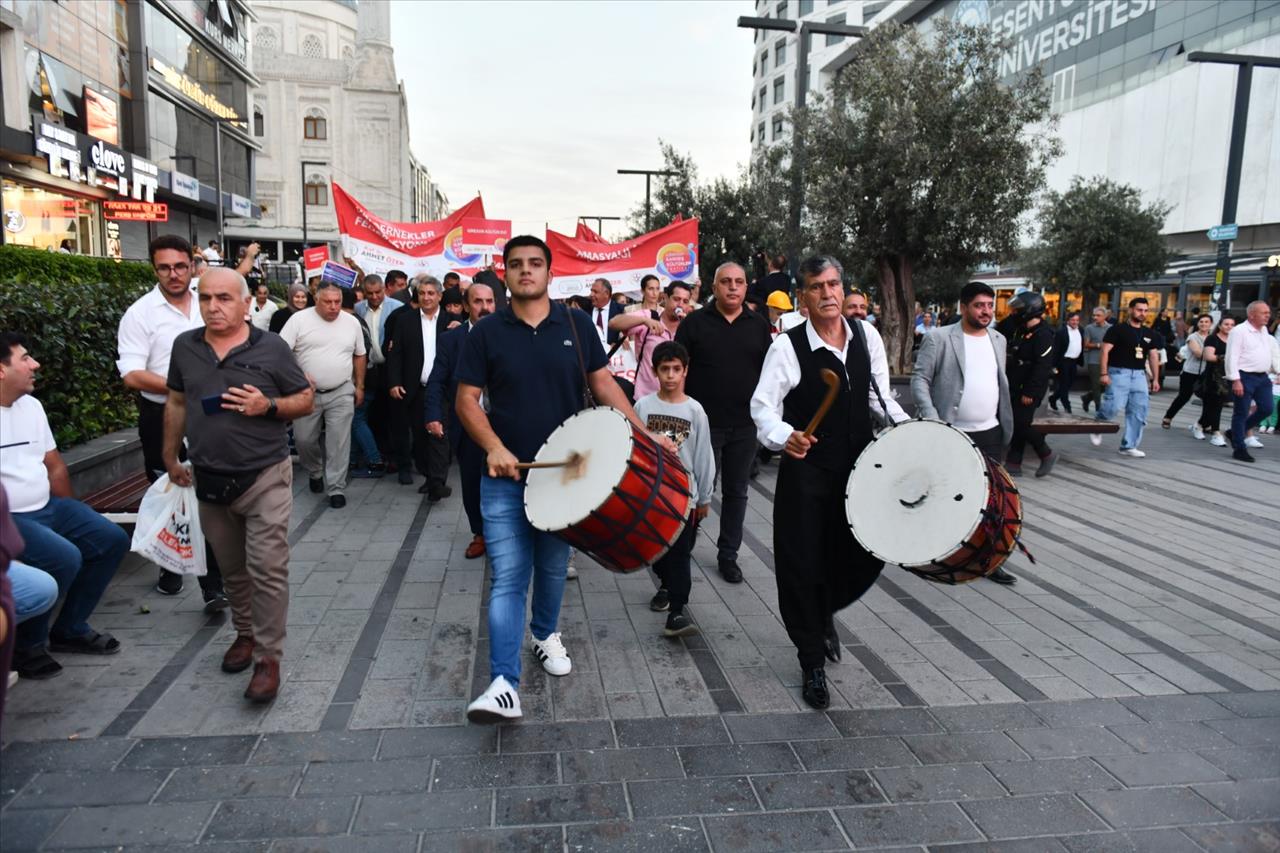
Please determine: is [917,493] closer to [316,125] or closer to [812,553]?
[812,553]

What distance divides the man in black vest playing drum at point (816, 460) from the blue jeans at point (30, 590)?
305 cm

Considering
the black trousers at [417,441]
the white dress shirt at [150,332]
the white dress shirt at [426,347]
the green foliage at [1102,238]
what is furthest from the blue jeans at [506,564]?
the green foliage at [1102,238]

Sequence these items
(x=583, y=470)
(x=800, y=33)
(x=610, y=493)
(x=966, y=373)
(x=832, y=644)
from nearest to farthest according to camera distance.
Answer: (x=610, y=493) < (x=583, y=470) < (x=832, y=644) < (x=966, y=373) < (x=800, y=33)

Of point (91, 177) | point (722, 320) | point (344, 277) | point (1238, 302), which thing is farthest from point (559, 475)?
point (1238, 302)

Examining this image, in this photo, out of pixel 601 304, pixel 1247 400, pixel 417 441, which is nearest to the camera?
pixel 417 441

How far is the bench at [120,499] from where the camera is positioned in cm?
509

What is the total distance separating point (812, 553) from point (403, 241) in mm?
9304

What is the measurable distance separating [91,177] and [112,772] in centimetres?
2784

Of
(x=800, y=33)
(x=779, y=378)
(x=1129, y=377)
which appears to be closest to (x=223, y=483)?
(x=779, y=378)

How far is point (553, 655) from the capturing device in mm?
4105

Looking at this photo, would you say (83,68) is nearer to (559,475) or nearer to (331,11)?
(559,475)

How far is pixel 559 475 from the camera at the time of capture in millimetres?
3367

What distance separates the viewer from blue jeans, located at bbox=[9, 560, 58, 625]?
3.43 m

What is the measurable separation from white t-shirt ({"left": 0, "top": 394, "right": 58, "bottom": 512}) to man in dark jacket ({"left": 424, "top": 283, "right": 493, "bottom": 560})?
81.8 inches
